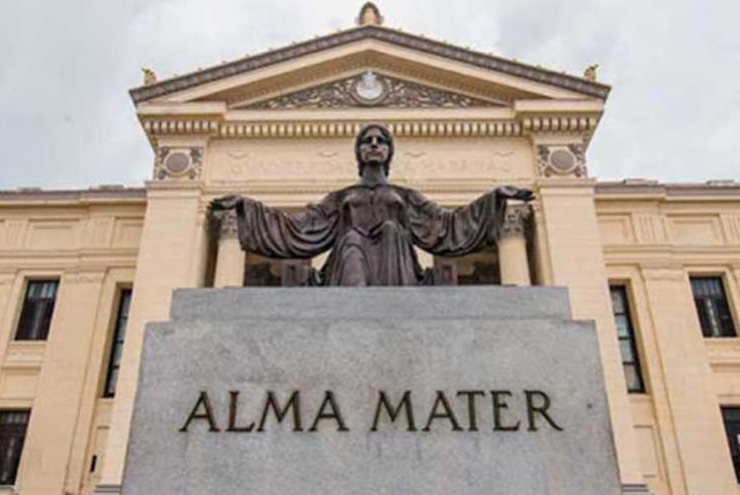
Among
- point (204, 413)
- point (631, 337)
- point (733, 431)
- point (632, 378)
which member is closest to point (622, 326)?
point (631, 337)

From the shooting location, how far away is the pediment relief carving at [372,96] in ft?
72.4

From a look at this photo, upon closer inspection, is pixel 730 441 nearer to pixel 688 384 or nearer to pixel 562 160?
pixel 688 384

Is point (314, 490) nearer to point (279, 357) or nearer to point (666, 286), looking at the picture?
point (279, 357)

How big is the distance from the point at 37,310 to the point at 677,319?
60.2 ft

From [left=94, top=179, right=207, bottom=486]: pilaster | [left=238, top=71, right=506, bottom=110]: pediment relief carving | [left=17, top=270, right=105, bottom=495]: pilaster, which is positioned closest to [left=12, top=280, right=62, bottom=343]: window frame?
[left=17, top=270, right=105, bottom=495]: pilaster

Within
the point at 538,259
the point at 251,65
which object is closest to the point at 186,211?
the point at 251,65

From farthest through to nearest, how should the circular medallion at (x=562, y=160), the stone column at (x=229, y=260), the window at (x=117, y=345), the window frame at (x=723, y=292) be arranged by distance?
the window frame at (x=723, y=292) < the circular medallion at (x=562, y=160) < the window at (x=117, y=345) < the stone column at (x=229, y=260)

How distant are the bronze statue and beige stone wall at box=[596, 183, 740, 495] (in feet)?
49.4

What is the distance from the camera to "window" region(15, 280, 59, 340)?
21234 millimetres

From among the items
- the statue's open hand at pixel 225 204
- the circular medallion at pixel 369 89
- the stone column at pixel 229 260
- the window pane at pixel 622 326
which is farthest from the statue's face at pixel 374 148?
the window pane at pixel 622 326

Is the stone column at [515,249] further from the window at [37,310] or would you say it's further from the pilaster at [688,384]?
the window at [37,310]

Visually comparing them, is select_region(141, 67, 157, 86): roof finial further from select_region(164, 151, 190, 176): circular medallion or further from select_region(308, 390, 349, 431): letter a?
select_region(308, 390, 349, 431): letter a

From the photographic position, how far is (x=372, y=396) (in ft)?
15.4

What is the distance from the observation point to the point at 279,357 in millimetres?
4836
